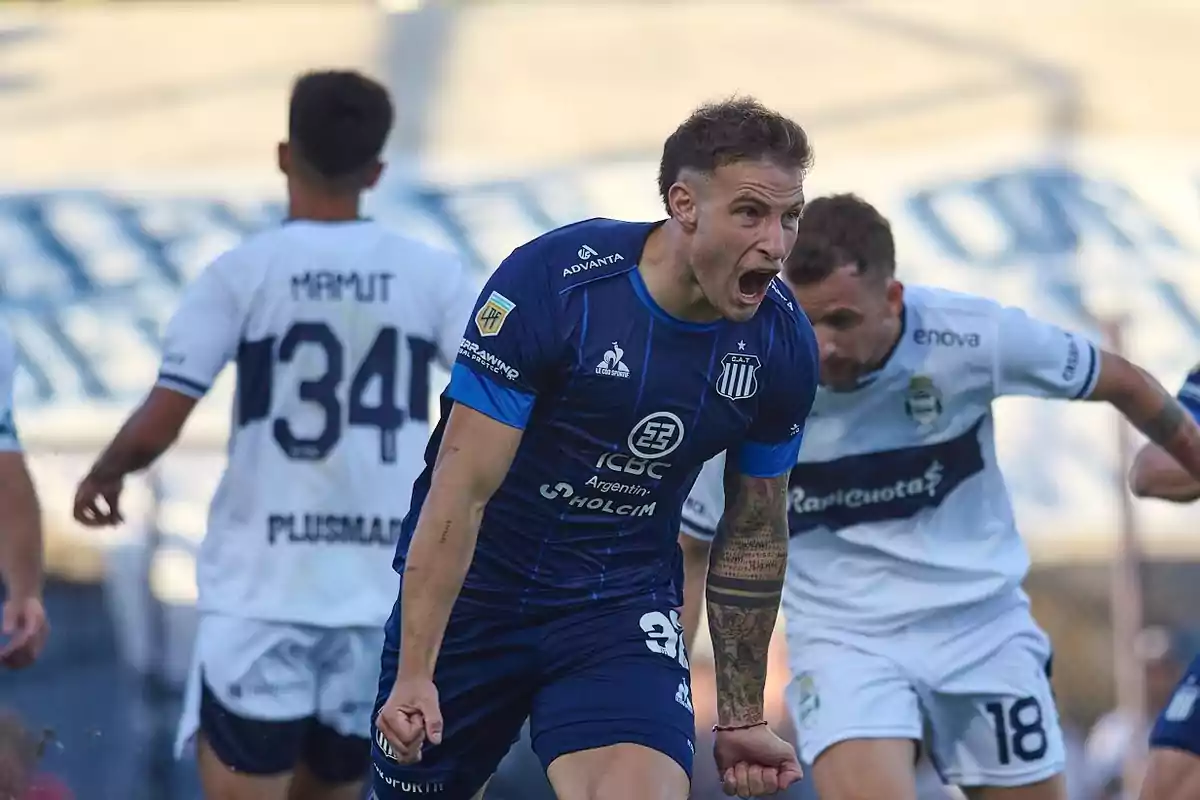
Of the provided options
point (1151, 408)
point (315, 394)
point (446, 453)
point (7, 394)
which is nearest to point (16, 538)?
point (7, 394)

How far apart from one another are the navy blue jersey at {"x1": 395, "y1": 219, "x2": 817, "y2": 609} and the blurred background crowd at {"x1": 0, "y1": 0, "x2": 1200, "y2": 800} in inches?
175

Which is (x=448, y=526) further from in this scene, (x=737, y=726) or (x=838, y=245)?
(x=838, y=245)

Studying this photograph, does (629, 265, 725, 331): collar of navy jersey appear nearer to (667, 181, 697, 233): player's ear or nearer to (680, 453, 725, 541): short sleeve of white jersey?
(667, 181, 697, 233): player's ear

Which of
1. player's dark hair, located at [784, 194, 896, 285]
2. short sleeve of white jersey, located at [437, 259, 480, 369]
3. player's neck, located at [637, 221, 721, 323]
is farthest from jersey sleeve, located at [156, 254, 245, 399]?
player's neck, located at [637, 221, 721, 323]

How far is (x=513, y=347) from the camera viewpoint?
4047mm

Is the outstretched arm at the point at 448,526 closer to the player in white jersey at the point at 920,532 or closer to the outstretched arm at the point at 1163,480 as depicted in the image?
the player in white jersey at the point at 920,532

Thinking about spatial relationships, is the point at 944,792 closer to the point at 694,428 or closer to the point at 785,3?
the point at 694,428

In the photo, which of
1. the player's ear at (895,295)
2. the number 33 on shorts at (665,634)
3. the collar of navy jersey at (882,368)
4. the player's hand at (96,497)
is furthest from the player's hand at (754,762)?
the player's hand at (96,497)

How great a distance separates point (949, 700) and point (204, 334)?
235 cm

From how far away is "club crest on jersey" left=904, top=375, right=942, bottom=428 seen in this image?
5.48 m

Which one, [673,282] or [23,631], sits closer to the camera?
[673,282]

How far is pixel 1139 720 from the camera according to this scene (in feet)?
32.6

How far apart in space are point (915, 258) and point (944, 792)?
13.8ft

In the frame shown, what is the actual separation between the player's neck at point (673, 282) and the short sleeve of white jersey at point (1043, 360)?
156cm
